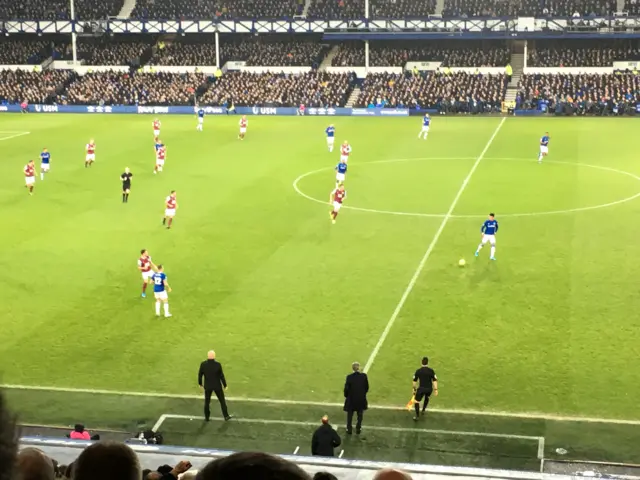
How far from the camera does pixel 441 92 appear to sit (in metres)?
65.8

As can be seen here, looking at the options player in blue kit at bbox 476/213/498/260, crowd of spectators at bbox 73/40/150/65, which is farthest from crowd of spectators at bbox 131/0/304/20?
player in blue kit at bbox 476/213/498/260

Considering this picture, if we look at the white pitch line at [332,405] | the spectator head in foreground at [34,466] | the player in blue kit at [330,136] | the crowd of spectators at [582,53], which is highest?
the crowd of spectators at [582,53]

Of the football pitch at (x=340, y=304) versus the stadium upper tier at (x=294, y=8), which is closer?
the football pitch at (x=340, y=304)

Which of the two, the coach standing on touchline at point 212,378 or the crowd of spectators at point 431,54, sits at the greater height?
the crowd of spectators at point 431,54

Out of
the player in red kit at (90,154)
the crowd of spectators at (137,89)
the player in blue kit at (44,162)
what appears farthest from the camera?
the crowd of spectators at (137,89)

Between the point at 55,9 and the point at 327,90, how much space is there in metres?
29.7

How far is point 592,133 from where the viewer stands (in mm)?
52875

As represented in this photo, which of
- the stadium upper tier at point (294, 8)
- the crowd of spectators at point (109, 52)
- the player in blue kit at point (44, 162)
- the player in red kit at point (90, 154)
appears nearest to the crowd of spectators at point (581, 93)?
the stadium upper tier at point (294, 8)

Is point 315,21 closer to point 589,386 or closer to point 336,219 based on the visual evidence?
point 336,219

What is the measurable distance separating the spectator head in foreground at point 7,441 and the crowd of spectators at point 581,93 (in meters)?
63.0

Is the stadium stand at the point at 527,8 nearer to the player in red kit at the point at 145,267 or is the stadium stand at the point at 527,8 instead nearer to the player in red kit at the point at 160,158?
the player in red kit at the point at 160,158

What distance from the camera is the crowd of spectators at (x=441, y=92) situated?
2522 inches

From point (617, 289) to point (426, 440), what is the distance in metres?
10.1

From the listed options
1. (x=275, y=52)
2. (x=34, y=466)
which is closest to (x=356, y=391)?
(x=34, y=466)
